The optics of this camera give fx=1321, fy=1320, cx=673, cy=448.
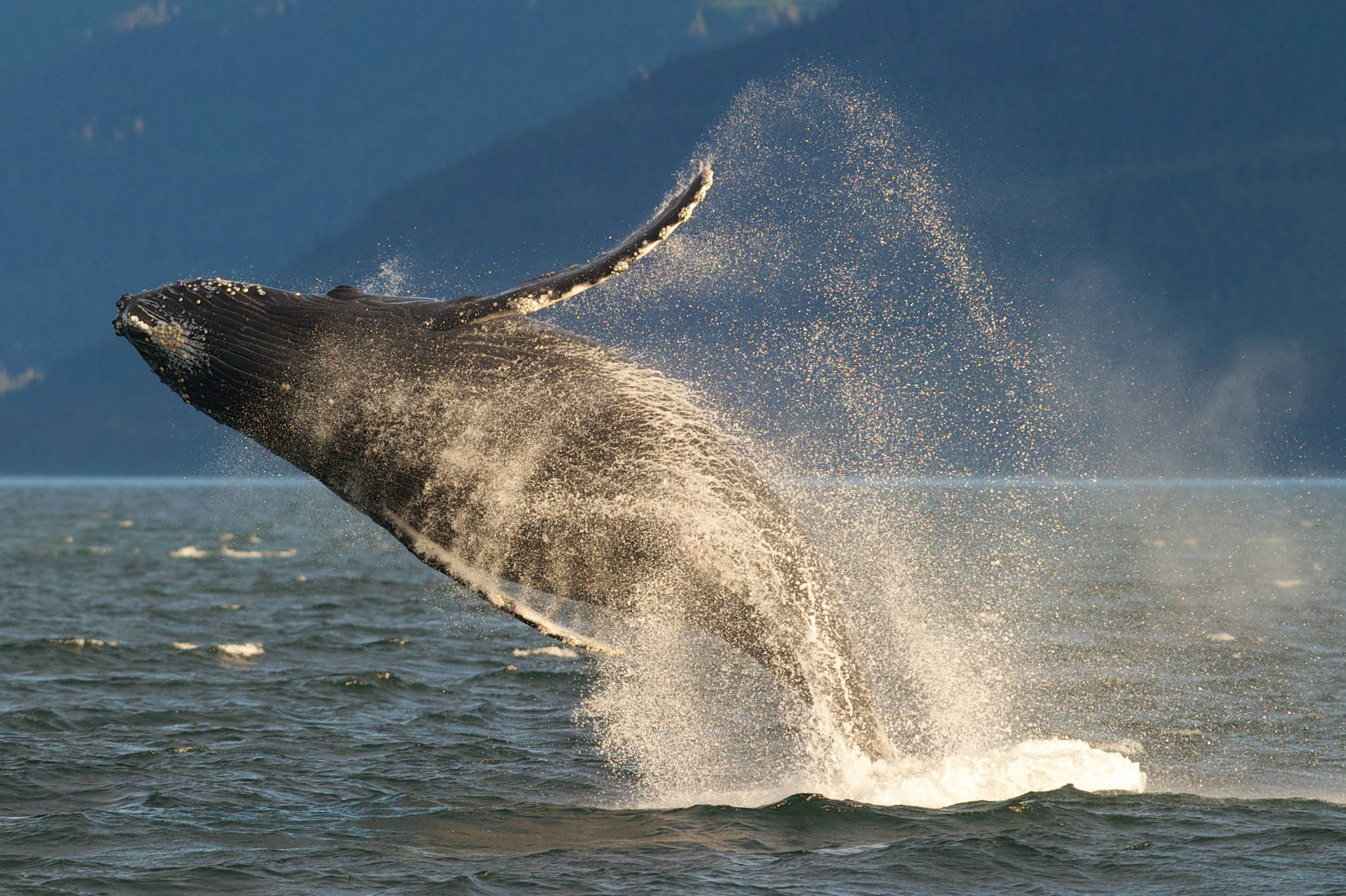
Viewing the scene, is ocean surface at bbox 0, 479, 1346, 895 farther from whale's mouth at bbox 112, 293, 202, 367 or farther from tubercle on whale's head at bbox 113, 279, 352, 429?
whale's mouth at bbox 112, 293, 202, 367

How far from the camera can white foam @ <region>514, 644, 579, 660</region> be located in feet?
65.4

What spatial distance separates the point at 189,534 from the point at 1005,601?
45.5 m

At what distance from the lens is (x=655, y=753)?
13.1 meters

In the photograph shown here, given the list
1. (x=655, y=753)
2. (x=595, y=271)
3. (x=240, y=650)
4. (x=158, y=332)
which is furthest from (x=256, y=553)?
(x=595, y=271)

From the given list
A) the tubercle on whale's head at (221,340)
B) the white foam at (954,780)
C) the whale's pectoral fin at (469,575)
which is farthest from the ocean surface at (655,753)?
the tubercle on whale's head at (221,340)

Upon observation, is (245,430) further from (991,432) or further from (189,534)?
(991,432)

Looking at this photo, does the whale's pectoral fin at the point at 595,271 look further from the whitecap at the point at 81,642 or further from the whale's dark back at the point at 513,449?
the whitecap at the point at 81,642

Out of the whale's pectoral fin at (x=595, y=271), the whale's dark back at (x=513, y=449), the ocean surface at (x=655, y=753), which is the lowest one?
the ocean surface at (x=655, y=753)

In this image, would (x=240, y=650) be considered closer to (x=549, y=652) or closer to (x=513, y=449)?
(x=549, y=652)

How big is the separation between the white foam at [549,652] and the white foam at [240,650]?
12.6 ft

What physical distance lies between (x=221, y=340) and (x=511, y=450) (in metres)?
2.35

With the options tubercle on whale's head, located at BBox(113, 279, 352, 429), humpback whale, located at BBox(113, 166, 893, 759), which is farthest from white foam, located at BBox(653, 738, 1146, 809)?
tubercle on whale's head, located at BBox(113, 279, 352, 429)

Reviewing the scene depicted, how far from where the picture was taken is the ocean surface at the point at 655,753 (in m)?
9.24

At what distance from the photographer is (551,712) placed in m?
15.3
